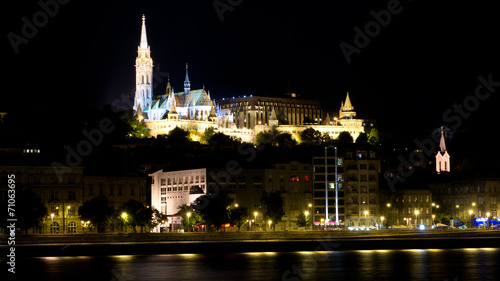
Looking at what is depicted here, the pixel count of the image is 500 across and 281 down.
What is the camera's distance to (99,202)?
112 metres

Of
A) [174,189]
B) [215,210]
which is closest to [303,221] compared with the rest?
[174,189]

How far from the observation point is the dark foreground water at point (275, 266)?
245 ft

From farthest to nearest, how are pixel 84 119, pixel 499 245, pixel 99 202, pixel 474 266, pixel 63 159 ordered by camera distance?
→ 1. pixel 84 119
2. pixel 63 159
3. pixel 99 202
4. pixel 499 245
5. pixel 474 266

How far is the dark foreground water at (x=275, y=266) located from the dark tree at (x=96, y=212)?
19.4 metres

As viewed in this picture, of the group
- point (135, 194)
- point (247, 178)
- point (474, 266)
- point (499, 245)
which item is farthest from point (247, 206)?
point (474, 266)

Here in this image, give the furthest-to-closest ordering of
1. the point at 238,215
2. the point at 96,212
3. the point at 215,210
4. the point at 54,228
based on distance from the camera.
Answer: the point at 238,215
the point at 54,228
the point at 215,210
the point at 96,212

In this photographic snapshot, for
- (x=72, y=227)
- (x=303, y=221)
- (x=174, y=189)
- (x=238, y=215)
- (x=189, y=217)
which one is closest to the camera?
(x=238, y=215)

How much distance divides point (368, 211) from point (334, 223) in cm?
622

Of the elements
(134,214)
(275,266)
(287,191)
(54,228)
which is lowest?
(275,266)

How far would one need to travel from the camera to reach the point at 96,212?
363 ft

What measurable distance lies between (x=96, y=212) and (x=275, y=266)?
3480 centimetres

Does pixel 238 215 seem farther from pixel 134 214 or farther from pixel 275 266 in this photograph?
pixel 275 266

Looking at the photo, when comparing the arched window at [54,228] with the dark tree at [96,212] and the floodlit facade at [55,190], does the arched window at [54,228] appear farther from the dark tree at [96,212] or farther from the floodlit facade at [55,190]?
the dark tree at [96,212]

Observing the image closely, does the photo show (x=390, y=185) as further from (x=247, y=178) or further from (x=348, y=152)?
(x=247, y=178)
